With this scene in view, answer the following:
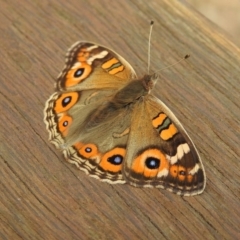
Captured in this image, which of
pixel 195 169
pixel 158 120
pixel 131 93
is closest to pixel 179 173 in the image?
pixel 195 169

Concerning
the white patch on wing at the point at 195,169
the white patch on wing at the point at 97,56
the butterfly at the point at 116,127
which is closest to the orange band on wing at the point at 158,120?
the butterfly at the point at 116,127

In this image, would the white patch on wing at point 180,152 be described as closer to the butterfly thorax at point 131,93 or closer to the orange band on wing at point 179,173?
the orange band on wing at point 179,173

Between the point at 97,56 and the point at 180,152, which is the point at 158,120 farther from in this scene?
the point at 97,56

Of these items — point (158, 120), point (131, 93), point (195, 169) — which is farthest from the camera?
point (131, 93)

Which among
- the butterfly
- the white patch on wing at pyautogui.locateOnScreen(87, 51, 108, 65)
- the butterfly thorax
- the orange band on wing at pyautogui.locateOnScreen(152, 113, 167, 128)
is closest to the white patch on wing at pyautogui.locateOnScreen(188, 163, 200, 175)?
the butterfly

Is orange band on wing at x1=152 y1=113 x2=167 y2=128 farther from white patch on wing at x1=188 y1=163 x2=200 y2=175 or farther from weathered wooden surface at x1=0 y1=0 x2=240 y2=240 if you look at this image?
white patch on wing at x1=188 y1=163 x2=200 y2=175

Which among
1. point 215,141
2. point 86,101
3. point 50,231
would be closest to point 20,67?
point 86,101

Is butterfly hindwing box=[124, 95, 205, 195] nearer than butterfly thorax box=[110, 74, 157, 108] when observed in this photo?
Yes

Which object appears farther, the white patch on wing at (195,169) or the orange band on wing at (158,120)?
the orange band on wing at (158,120)
